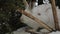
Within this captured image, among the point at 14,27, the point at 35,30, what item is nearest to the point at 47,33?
the point at 35,30

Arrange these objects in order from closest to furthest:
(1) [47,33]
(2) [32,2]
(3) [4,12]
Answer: (3) [4,12] → (1) [47,33] → (2) [32,2]

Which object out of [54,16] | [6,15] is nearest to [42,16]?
[54,16]

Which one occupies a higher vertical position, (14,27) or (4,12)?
(4,12)

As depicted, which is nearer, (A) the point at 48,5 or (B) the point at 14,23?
(B) the point at 14,23

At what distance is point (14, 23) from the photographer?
0.95 meters

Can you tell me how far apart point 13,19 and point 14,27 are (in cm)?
5

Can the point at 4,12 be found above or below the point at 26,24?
above

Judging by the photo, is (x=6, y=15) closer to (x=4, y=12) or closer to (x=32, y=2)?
(x=4, y=12)

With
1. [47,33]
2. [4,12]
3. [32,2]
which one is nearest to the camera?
[4,12]

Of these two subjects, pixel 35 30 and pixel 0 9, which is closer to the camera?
pixel 0 9

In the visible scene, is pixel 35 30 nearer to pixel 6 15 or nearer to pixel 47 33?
pixel 47 33

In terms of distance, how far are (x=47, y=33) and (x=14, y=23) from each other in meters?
0.19

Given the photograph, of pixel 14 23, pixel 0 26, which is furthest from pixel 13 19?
pixel 0 26

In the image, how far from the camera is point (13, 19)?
3.02ft
